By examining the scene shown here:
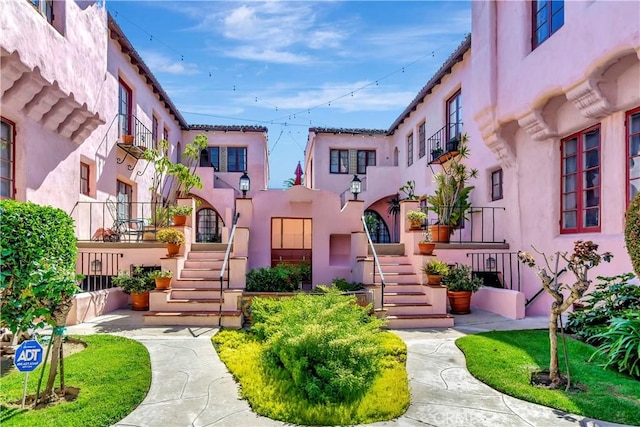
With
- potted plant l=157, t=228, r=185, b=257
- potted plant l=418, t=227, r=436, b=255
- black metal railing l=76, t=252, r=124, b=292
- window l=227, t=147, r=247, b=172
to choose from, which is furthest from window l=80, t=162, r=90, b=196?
window l=227, t=147, r=247, b=172

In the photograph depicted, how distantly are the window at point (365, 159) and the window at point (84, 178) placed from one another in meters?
12.8

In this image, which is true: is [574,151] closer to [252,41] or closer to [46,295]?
[252,41]

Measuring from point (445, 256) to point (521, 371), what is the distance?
5.26m

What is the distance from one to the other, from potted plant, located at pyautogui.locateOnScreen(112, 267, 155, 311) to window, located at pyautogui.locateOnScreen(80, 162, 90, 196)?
3090 millimetres

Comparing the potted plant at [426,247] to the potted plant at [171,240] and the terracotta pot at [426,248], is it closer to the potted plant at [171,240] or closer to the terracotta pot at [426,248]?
the terracotta pot at [426,248]

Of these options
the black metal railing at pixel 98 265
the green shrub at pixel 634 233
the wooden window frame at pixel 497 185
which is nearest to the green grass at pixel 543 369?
the green shrub at pixel 634 233

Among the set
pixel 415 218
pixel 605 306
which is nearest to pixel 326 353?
pixel 605 306

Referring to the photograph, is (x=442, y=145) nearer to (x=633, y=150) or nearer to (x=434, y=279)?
(x=434, y=279)

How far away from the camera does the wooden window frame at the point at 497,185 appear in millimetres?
11133

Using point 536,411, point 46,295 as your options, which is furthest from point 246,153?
point 536,411

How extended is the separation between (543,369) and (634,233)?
229cm

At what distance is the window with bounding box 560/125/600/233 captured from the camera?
7785 millimetres

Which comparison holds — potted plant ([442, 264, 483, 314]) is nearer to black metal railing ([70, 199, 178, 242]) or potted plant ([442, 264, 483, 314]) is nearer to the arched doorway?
black metal railing ([70, 199, 178, 242])

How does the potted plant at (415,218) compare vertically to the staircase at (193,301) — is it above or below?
above
